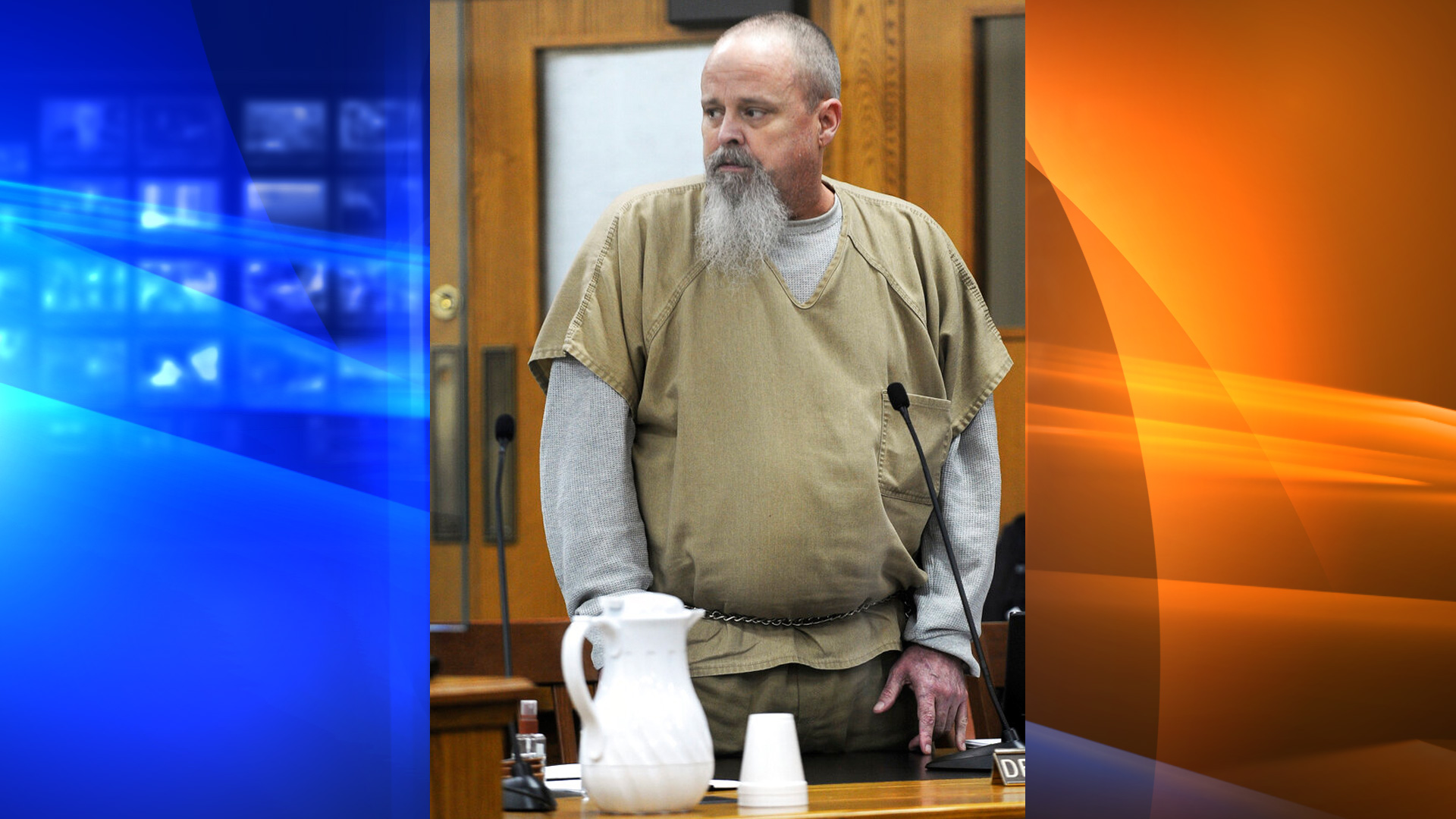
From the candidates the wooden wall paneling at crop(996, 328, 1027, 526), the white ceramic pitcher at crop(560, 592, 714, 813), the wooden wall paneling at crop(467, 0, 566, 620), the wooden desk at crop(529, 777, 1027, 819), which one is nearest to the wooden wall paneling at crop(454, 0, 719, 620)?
the wooden wall paneling at crop(467, 0, 566, 620)

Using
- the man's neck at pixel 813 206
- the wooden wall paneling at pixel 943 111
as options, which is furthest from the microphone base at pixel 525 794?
the wooden wall paneling at pixel 943 111

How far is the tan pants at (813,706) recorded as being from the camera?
176 cm

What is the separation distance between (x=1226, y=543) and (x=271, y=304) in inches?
31.3

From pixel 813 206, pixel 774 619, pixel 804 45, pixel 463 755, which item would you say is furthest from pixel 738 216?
pixel 463 755

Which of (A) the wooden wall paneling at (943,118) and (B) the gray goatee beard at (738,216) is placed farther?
(A) the wooden wall paneling at (943,118)

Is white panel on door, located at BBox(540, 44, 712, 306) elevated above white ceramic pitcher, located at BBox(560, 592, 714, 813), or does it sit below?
above

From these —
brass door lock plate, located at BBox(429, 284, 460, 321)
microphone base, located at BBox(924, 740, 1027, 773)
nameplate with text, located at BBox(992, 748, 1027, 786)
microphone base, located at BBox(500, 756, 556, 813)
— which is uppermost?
brass door lock plate, located at BBox(429, 284, 460, 321)

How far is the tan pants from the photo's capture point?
5.79 ft

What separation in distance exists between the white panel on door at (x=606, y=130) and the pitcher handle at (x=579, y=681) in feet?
6.41

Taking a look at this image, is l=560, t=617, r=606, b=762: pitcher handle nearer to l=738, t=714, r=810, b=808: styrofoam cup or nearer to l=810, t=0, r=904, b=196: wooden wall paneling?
l=738, t=714, r=810, b=808: styrofoam cup

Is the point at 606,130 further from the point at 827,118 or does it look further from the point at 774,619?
the point at 774,619

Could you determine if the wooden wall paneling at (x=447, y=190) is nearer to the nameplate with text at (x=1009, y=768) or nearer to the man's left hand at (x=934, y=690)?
the man's left hand at (x=934, y=690)

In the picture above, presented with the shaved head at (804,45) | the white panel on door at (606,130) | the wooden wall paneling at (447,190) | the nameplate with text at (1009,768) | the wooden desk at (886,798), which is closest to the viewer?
the wooden desk at (886,798)

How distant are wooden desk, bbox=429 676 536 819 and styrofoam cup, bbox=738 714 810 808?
0.77 feet
